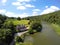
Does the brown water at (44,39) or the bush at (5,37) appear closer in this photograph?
the bush at (5,37)

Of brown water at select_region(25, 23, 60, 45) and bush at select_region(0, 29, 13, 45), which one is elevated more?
bush at select_region(0, 29, 13, 45)

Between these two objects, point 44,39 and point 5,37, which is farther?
point 44,39

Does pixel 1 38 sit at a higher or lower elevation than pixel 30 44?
higher

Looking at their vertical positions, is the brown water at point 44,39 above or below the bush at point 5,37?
below

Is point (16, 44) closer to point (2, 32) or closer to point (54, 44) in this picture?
point (2, 32)

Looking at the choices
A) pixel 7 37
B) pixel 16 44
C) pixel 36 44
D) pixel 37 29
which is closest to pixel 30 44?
pixel 36 44

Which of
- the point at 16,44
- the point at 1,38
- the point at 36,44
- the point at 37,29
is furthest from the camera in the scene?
the point at 37,29

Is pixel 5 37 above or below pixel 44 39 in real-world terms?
above

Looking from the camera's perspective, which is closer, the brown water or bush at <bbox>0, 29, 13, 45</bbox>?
bush at <bbox>0, 29, 13, 45</bbox>

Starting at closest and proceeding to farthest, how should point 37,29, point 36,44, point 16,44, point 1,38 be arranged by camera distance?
point 1,38 → point 16,44 → point 36,44 → point 37,29

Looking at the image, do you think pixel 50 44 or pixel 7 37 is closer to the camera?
pixel 7 37

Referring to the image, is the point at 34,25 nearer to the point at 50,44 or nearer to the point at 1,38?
the point at 50,44
